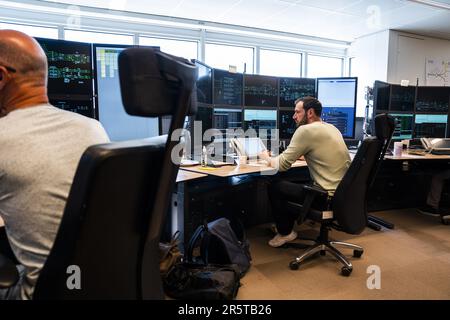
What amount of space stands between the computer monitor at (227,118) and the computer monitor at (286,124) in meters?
0.49

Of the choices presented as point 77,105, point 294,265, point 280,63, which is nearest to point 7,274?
point 77,105

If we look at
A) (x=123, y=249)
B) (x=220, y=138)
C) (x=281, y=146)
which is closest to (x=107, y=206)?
(x=123, y=249)

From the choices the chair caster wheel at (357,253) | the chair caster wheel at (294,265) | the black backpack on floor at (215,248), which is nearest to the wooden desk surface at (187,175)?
the black backpack on floor at (215,248)

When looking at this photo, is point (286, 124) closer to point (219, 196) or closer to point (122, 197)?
point (219, 196)

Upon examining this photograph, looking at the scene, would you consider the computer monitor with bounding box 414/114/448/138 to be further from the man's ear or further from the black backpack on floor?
the man's ear

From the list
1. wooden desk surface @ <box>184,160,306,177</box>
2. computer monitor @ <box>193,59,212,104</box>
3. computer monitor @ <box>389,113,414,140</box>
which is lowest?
wooden desk surface @ <box>184,160,306,177</box>

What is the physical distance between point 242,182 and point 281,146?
62 cm

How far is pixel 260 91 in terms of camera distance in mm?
3109

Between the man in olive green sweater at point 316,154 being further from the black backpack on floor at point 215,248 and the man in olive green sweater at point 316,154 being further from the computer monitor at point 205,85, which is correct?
the computer monitor at point 205,85

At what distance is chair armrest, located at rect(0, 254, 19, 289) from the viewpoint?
796 millimetres

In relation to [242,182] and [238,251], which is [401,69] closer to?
[242,182]

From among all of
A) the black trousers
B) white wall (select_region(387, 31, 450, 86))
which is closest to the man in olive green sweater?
the black trousers

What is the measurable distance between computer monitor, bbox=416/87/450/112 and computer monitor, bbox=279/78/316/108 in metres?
1.46

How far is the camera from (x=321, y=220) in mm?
2135
